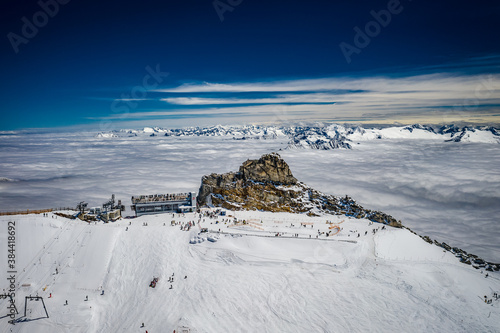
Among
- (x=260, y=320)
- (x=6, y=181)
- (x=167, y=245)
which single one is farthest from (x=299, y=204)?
(x=6, y=181)

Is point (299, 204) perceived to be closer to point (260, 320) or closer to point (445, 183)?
point (260, 320)

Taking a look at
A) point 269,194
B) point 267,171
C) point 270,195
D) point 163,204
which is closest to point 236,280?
point 163,204

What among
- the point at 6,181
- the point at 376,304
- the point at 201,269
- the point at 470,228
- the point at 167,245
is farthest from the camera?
the point at 6,181

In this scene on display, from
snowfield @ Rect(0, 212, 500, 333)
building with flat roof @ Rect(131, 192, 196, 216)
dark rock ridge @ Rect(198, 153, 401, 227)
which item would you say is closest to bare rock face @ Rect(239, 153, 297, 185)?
dark rock ridge @ Rect(198, 153, 401, 227)

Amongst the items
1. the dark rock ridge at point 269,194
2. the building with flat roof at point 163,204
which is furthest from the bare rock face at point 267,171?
the building with flat roof at point 163,204

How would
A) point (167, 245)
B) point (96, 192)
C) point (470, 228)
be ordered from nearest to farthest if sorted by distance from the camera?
point (167, 245), point (470, 228), point (96, 192)

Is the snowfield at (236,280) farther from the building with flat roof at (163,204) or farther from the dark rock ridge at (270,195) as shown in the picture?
the dark rock ridge at (270,195)
